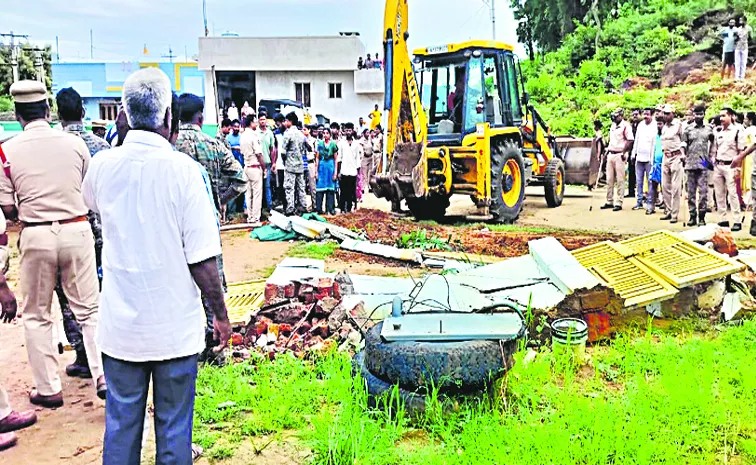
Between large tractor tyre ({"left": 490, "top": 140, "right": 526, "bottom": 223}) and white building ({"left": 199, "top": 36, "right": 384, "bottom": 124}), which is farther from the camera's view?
white building ({"left": 199, "top": 36, "right": 384, "bottom": 124})

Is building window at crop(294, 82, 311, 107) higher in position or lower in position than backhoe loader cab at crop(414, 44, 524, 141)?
higher

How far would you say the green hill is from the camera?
2081 centimetres

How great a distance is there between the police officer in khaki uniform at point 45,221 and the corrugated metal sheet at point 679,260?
457 centimetres

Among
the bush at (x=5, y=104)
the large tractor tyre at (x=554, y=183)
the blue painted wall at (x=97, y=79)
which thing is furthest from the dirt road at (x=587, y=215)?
the blue painted wall at (x=97, y=79)

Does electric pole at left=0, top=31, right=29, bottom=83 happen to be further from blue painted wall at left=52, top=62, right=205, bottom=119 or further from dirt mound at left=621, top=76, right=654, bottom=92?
dirt mound at left=621, top=76, right=654, bottom=92

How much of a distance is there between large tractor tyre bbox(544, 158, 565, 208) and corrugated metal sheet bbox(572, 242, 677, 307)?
308 inches

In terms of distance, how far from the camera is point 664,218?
1202 centimetres

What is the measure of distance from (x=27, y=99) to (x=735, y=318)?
5.73 meters

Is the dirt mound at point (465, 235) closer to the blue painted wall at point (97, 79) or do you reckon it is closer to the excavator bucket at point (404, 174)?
the excavator bucket at point (404, 174)

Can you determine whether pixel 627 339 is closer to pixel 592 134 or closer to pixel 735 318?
pixel 735 318

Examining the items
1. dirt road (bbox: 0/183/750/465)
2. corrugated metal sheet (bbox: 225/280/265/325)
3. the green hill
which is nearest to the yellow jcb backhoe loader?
dirt road (bbox: 0/183/750/465)

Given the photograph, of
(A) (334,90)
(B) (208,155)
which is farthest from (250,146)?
(A) (334,90)

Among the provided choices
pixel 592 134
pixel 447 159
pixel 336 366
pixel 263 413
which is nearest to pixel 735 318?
pixel 336 366

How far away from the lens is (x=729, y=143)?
10.6 m
